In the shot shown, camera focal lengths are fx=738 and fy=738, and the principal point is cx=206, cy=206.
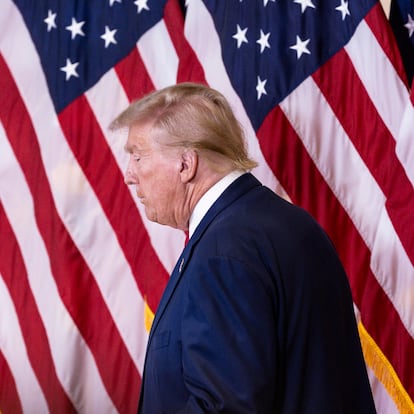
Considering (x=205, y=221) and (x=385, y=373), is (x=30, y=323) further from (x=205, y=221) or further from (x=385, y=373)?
(x=205, y=221)

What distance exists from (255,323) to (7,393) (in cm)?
210

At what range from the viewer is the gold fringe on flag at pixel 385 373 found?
8.47 ft

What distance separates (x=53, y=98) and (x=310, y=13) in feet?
3.69

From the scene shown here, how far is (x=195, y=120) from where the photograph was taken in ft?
5.26

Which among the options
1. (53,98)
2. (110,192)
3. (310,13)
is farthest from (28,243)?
(310,13)

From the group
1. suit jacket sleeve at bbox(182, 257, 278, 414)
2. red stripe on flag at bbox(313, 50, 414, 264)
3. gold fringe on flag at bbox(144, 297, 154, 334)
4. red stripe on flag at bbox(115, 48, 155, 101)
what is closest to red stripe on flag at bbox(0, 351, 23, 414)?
gold fringe on flag at bbox(144, 297, 154, 334)

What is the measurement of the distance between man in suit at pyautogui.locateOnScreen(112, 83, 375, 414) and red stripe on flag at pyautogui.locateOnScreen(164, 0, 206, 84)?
1.29m

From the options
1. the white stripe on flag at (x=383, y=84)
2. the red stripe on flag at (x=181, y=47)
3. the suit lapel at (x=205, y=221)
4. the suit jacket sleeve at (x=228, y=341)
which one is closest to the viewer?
the suit jacket sleeve at (x=228, y=341)

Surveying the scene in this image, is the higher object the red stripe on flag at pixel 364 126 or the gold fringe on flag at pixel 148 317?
the red stripe on flag at pixel 364 126

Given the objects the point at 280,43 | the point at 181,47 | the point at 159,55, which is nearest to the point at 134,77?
the point at 159,55

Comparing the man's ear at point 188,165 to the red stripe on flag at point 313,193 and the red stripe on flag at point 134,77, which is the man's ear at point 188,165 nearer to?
the red stripe on flag at point 313,193

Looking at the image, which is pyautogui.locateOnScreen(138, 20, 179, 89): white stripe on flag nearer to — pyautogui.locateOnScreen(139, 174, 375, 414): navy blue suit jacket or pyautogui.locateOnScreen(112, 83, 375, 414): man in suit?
pyautogui.locateOnScreen(112, 83, 375, 414): man in suit

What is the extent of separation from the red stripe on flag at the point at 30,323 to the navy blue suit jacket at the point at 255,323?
5.51 ft

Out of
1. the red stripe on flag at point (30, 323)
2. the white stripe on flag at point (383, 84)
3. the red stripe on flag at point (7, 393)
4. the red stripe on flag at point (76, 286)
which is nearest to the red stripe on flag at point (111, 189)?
the red stripe on flag at point (76, 286)
